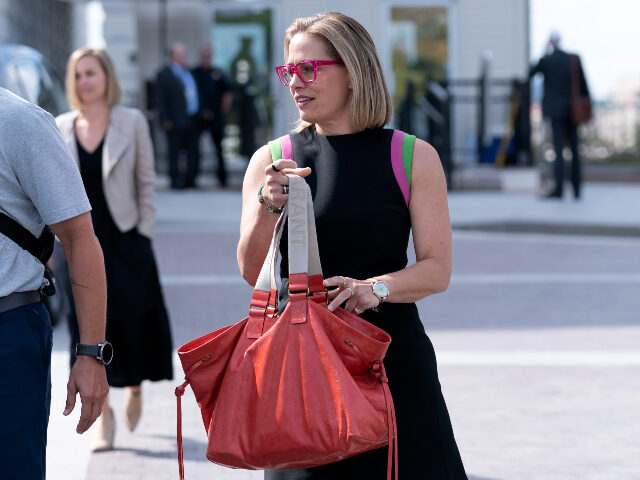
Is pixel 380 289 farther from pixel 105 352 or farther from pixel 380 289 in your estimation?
pixel 105 352

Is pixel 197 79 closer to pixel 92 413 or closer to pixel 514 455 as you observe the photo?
pixel 514 455

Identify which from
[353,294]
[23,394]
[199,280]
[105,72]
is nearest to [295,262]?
[353,294]

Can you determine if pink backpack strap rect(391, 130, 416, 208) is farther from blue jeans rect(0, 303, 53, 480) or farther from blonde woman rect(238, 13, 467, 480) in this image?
blue jeans rect(0, 303, 53, 480)

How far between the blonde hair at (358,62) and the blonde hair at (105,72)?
118 inches

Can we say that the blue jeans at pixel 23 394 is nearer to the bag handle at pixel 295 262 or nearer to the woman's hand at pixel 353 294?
the bag handle at pixel 295 262

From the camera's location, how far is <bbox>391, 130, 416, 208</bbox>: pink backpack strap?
2.95 m

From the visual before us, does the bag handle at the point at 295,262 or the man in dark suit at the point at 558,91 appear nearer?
the bag handle at the point at 295,262

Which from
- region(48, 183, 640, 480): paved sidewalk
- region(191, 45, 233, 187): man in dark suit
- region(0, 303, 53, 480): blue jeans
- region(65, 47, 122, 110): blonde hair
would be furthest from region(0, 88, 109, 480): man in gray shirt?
region(191, 45, 233, 187): man in dark suit

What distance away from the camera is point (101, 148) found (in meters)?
5.71

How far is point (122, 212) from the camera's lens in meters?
5.68

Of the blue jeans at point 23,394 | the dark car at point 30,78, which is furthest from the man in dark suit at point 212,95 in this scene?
the blue jeans at point 23,394

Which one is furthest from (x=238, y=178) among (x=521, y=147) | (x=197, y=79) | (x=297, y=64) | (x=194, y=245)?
(x=297, y=64)

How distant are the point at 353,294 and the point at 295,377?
0.30 metres

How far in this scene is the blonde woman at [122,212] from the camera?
568 cm
